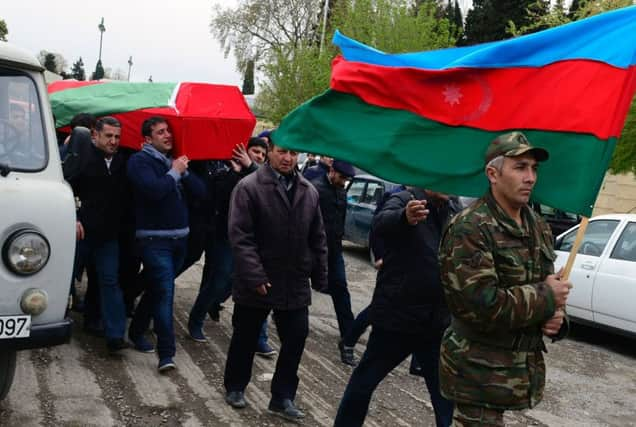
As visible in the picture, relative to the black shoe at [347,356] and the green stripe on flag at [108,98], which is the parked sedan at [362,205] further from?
the black shoe at [347,356]

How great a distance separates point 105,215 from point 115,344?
106 cm

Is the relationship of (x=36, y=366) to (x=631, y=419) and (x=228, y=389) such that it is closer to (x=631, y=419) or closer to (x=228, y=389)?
(x=228, y=389)

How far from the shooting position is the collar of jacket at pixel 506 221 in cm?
341

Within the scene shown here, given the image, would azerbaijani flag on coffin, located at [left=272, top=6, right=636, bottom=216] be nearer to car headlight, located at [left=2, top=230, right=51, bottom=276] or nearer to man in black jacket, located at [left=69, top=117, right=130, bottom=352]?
car headlight, located at [left=2, top=230, right=51, bottom=276]

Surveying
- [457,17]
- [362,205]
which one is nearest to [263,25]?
[457,17]

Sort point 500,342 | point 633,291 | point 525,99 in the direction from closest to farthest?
point 500,342, point 525,99, point 633,291

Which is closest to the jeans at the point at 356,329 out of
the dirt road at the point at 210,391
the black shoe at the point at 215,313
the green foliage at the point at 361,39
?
the dirt road at the point at 210,391

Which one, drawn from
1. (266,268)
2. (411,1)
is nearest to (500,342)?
(266,268)

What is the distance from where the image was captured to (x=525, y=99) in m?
4.00

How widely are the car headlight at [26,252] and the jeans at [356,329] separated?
332cm

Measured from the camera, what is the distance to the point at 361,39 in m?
35.5

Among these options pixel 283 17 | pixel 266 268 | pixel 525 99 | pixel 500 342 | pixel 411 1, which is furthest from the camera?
pixel 283 17

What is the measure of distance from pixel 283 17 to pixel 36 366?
177 ft

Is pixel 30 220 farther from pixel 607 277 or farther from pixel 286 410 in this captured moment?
pixel 607 277
